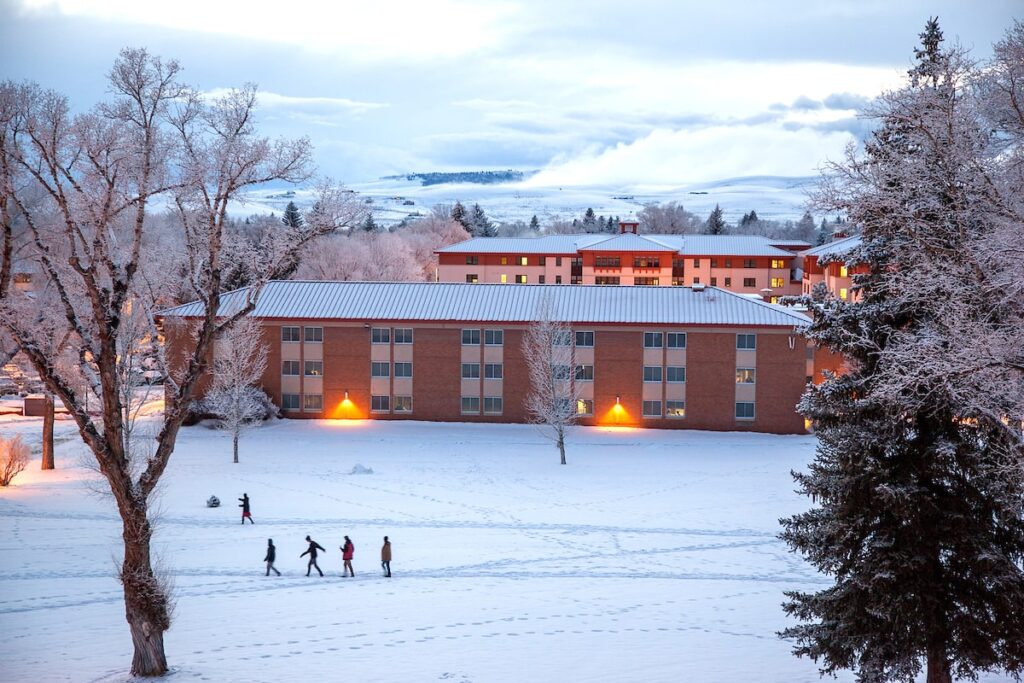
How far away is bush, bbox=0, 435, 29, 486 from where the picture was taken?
1337 inches

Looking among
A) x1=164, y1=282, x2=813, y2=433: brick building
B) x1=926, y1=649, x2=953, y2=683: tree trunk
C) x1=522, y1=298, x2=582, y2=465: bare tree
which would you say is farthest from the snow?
x1=164, y1=282, x2=813, y2=433: brick building

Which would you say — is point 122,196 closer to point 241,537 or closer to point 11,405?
point 241,537

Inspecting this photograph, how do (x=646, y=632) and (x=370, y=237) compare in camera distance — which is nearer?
(x=646, y=632)

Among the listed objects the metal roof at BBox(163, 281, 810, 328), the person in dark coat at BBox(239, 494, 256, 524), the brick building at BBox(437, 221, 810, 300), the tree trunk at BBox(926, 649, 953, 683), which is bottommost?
the person in dark coat at BBox(239, 494, 256, 524)

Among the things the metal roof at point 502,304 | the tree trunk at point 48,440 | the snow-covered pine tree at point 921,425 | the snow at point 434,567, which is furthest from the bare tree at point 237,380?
the snow-covered pine tree at point 921,425

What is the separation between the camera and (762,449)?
143ft

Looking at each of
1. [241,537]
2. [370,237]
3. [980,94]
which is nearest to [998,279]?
[980,94]

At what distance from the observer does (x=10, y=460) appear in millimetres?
34094

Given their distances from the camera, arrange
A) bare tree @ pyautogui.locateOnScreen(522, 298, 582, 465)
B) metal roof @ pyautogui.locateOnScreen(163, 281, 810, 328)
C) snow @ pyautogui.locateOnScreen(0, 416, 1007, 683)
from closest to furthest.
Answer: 1. snow @ pyautogui.locateOnScreen(0, 416, 1007, 683)
2. bare tree @ pyautogui.locateOnScreen(522, 298, 582, 465)
3. metal roof @ pyautogui.locateOnScreen(163, 281, 810, 328)

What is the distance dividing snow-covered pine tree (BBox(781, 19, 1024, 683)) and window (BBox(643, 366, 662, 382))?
34.6 meters

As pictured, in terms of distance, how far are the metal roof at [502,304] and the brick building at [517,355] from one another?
104 millimetres

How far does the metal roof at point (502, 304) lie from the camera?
4875cm

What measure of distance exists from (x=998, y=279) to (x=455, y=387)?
130 feet

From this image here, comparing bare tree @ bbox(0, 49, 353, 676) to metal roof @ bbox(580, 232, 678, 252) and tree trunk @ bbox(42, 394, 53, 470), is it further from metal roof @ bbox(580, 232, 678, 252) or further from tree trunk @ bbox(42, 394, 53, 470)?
metal roof @ bbox(580, 232, 678, 252)
